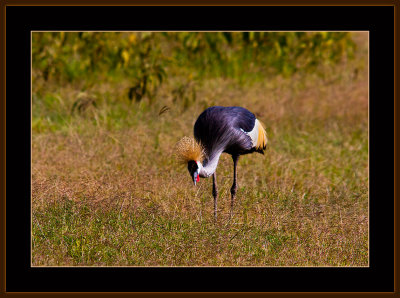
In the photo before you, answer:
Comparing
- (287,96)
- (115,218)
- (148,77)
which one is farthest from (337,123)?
(115,218)

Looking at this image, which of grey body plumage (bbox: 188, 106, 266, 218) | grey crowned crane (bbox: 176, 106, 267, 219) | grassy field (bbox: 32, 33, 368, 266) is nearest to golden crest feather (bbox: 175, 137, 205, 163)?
grey crowned crane (bbox: 176, 106, 267, 219)

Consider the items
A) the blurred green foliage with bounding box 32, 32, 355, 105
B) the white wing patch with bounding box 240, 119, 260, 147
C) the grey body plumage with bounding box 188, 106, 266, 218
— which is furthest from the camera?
the blurred green foliage with bounding box 32, 32, 355, 105

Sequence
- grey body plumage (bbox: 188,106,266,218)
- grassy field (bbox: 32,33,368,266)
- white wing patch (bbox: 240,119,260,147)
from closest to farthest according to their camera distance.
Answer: grassy field (bbox: 32,33,368,266) < grey body plumage (bbox: 188,106,266,218) < white wing patch (bbox: 240,119,260,147)

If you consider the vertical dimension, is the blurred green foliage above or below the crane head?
above

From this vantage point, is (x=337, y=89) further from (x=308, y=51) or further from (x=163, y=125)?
(x=163, y=125)

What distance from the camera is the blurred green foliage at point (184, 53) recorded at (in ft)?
27.6

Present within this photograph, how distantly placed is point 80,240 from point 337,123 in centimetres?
457

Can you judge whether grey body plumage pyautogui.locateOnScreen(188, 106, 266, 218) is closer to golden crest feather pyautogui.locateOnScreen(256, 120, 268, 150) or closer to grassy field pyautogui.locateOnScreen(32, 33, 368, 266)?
golden crest feather pyautogui.locateOnScreen(256, 120, 268, 150)

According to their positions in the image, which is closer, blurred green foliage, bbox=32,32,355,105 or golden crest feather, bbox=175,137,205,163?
golden crest feather, bbox=175,137,205,163

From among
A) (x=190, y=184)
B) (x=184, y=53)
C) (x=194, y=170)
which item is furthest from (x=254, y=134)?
(x=184, y=53)

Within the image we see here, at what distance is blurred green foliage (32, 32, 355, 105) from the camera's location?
8398mm

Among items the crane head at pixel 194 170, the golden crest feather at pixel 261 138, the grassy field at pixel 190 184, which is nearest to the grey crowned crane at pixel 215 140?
the crane head at pixel 194 170

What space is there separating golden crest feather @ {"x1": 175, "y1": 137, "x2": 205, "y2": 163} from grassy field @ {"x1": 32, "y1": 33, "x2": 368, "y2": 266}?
384mm

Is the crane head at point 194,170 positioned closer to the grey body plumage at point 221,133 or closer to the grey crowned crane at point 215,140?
the grey crowned crane at point 215,140
